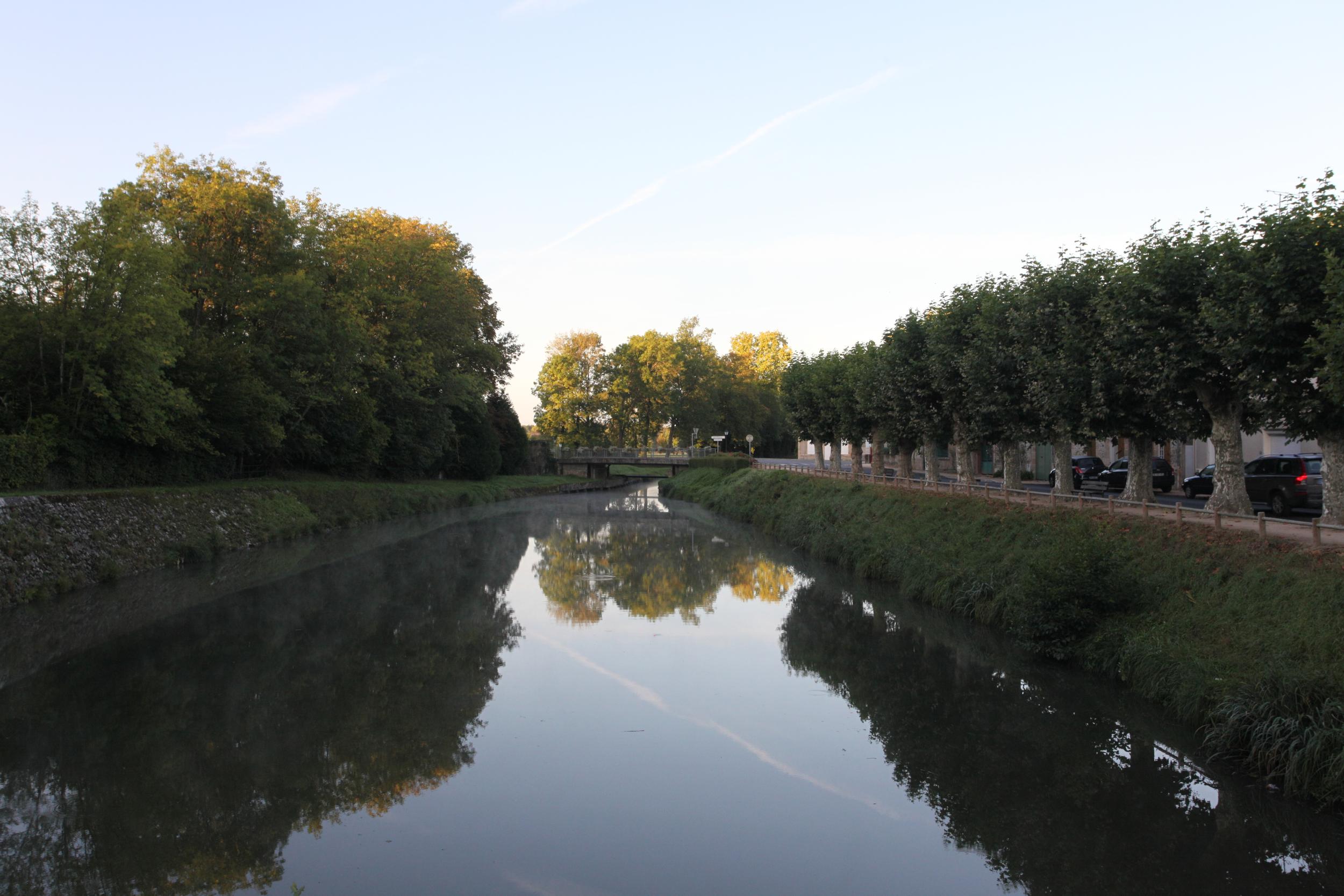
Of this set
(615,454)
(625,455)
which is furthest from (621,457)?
(615,454)

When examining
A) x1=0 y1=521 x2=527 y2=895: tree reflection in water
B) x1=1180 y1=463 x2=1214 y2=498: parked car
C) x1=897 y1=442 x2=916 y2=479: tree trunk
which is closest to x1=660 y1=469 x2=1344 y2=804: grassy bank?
x1=0 y1=521 x2=527 y2=895: tree reflection in water

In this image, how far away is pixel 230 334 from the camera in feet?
107

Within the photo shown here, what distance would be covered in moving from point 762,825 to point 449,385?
40009 millimetres

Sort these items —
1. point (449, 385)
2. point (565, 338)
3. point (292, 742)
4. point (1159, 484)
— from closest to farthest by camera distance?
point (292, 742), point (1159, 484), point (449, 385), point (565, 338)

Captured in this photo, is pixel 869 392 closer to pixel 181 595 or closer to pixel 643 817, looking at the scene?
pixel 181 595

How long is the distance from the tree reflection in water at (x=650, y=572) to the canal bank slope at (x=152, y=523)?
29.5 ft

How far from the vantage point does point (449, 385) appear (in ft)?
152

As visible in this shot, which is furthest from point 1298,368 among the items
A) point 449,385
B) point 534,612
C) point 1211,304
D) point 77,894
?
point 449,385

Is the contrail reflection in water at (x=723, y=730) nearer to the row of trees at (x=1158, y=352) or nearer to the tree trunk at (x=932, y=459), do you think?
the row of trees at (x=1158, y=352)

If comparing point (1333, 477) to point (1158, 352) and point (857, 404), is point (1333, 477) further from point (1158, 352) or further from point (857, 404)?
point (857, 404)

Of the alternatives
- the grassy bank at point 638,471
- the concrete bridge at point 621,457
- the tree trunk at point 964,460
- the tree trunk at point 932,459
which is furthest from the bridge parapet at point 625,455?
the tree trunk at point 964,460

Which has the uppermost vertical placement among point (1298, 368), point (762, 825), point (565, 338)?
point (565, 338)

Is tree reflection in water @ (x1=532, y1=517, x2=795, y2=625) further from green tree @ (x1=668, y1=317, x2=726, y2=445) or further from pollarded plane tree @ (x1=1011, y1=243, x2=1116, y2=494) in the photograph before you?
green tree @ (x1=668, y1=317, x2=726, y2=445)

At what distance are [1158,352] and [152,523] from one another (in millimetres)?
24976
